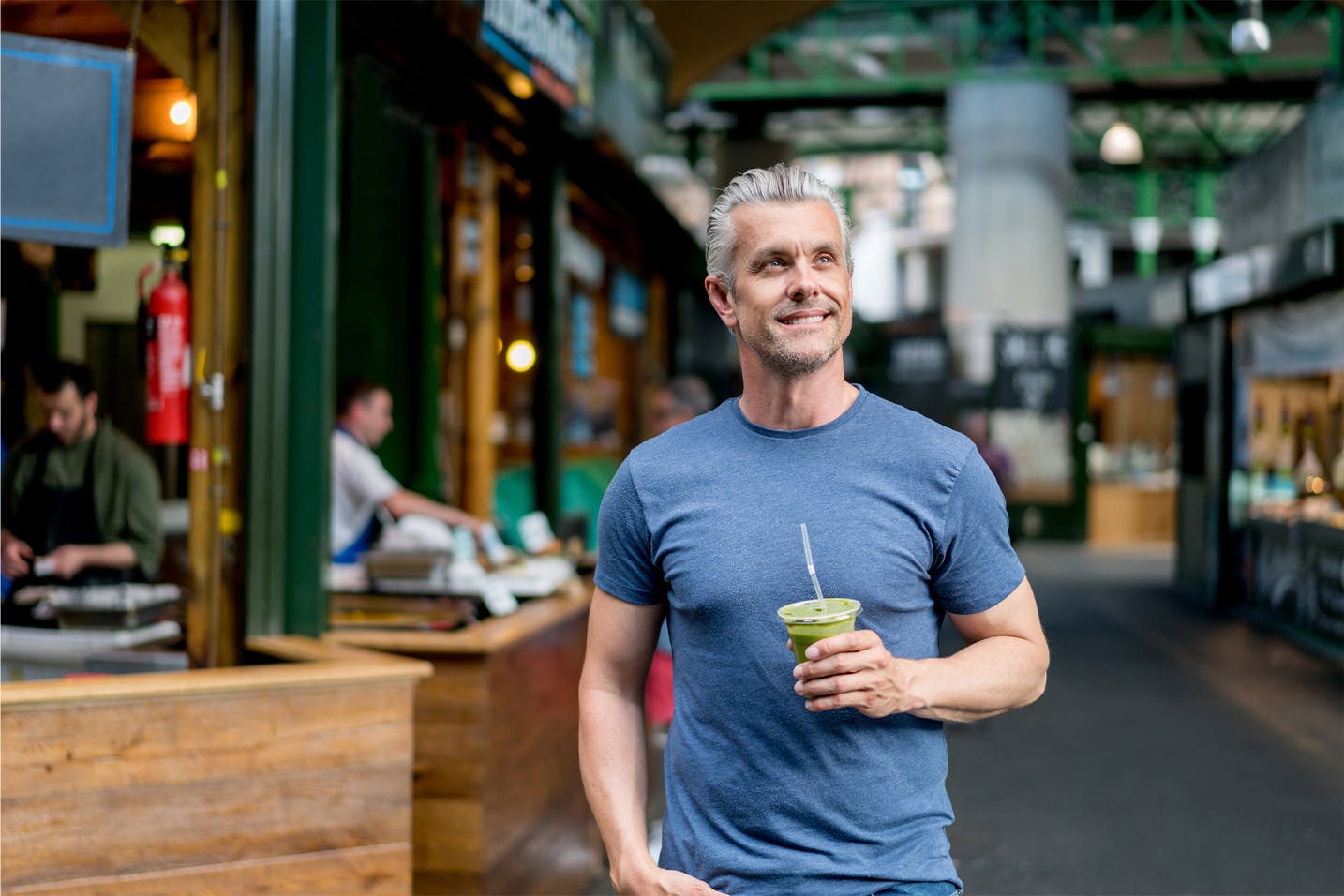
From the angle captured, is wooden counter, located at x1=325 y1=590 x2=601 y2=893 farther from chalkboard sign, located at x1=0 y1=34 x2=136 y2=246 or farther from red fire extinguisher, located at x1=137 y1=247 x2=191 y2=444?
chalkboard sign, located at x1=0 y1=34 x2=136 y2=246

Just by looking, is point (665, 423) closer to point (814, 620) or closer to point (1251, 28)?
point (814, 620)

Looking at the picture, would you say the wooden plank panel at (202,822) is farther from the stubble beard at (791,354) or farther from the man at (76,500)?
the stubble beard at (791,354)

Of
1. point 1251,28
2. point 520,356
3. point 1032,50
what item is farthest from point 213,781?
point 1032,50

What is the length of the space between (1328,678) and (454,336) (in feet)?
21.6

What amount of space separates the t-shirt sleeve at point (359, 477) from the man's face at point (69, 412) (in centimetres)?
226

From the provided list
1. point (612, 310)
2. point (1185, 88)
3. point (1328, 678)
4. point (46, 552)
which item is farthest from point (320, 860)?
point (1185, 88)

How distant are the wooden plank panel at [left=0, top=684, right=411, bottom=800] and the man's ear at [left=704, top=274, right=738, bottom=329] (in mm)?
1847

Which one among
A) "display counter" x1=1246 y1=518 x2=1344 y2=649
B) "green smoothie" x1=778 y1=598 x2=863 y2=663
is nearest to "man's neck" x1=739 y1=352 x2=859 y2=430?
"green smoothie" x1=778 y1=598 x2=863 y2=663

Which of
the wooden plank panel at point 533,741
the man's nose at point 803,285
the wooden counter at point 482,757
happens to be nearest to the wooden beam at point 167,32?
the wooden counter at point 482,757

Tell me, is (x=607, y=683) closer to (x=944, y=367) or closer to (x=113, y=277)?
(x=113, y=277)

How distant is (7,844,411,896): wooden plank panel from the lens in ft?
10.8

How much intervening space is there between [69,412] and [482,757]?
1.61 metres

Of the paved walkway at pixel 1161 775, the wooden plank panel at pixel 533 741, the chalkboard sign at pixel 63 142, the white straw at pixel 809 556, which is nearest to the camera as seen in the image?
the white straw at pixel 809 556

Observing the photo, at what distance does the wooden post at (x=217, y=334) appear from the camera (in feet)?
13.6
